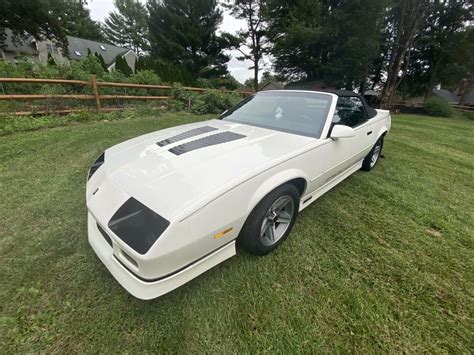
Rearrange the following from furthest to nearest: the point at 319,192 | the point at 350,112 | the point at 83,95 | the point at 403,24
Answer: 1. the point at 403,24
2. the point at 83,95
3. the point at 350,112
4. the point at 319,192

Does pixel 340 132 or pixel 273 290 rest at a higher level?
pixel 340 132

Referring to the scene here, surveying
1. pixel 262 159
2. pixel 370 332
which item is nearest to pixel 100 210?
pixel 262 159

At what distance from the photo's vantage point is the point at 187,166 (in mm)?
1513

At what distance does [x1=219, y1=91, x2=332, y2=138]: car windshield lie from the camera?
2205mm

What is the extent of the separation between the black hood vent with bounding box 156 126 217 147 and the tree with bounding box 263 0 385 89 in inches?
698

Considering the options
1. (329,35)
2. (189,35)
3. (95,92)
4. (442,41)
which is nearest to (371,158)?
(95,92)

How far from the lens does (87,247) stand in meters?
1.86

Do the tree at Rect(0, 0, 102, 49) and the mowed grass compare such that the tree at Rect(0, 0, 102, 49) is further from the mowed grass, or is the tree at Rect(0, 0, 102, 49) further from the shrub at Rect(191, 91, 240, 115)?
the mowed grass

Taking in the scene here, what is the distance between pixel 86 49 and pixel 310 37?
29.8 metres

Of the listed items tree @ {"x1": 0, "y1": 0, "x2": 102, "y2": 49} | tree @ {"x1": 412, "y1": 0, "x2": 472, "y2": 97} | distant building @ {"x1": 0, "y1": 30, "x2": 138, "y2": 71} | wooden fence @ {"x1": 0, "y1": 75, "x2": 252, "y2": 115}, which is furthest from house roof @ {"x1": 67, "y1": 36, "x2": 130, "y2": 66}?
tree @ {"x1": 412, "y1": 0, "x2": 472, "y2": 97}

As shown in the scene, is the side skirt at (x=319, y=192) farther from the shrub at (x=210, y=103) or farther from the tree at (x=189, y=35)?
the tree at (x=189, y=35)

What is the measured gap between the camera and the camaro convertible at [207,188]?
1.19 m

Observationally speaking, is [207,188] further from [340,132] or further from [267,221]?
[340,132]

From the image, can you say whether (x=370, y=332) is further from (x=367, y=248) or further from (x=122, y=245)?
(x=122, y=245)
